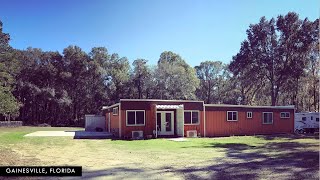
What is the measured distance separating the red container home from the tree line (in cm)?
1625

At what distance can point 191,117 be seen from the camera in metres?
27.5

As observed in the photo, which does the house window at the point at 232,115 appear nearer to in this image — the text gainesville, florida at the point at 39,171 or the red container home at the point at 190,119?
the red container home at the point at 190,119

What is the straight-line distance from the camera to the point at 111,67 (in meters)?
60.1

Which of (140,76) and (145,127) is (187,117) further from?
(140,76)

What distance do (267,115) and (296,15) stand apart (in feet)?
67.1

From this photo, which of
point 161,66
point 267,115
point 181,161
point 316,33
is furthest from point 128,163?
point 161,66

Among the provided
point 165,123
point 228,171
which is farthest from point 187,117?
point 228,171

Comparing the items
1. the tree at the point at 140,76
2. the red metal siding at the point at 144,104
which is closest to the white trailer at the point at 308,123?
the red metal siding at the point at 144,104

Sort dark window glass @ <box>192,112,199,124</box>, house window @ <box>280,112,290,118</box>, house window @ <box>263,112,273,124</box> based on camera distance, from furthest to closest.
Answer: house window @ <box>280,112,290,118</box> < house window @ <box>263,112,273,124</box> < dark window glass @ <box>192,112,199,124</box>

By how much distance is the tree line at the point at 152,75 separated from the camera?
46312mm

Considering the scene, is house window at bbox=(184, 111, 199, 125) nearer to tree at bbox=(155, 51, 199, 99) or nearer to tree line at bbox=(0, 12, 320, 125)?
tree line at bbox=(0, 12, 320, 125)

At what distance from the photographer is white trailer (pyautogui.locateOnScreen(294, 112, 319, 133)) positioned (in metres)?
36.2

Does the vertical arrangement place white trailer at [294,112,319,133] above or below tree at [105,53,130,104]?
below

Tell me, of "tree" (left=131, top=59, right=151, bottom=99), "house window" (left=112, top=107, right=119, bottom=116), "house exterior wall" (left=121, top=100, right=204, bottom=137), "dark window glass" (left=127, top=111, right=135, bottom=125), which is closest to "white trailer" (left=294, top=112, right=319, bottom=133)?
"house exterior wall" (left=121, top=100, right=204, bottom=137)
